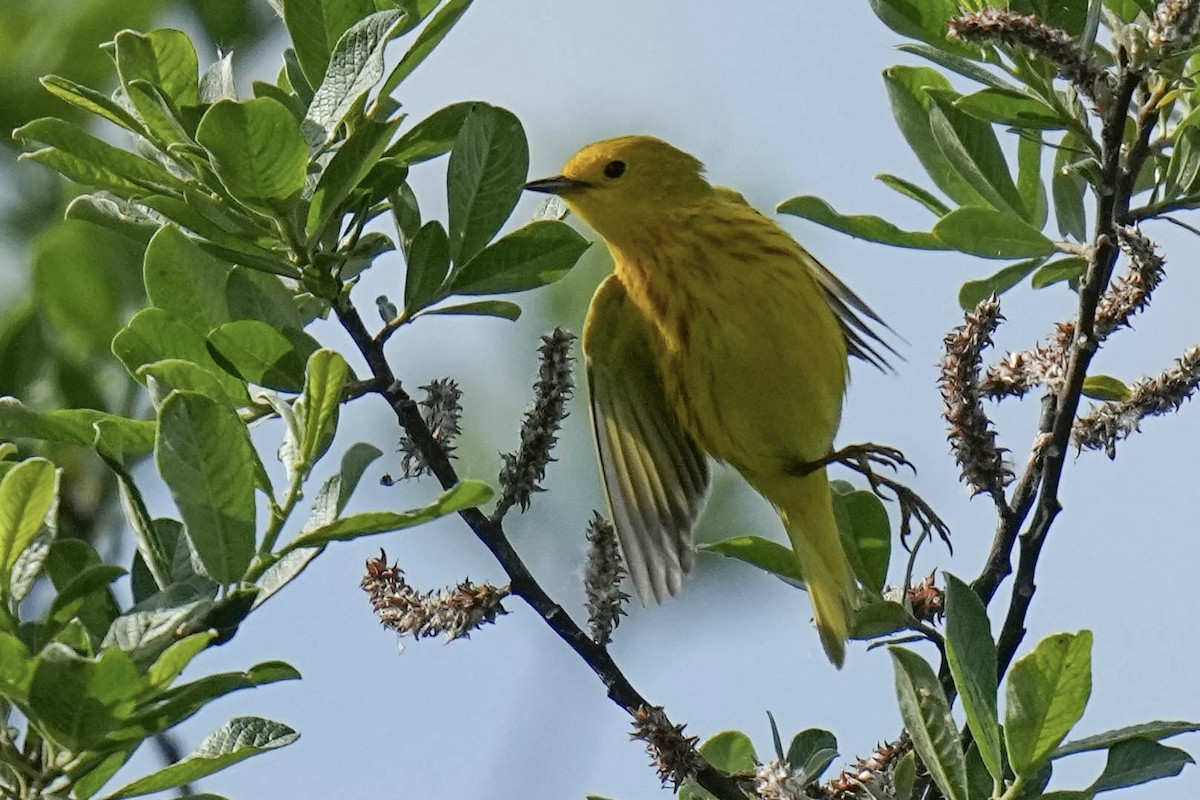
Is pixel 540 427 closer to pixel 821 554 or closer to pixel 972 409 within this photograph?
pixel 972 409

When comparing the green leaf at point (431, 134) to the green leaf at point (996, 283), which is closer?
the green leaf at point (431, 134)

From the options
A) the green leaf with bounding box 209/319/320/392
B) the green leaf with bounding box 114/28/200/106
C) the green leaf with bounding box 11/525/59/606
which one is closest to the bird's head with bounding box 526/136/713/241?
the green leaf with bounding box 209/319/320/392

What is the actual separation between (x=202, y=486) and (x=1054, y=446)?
48.3 inches

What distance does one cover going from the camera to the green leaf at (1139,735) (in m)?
2.05

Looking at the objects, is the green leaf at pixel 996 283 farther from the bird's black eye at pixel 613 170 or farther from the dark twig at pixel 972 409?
the bird's black eye at pixel 613 170

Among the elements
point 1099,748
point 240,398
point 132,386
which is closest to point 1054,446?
point 1099,748

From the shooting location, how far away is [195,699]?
154 cm

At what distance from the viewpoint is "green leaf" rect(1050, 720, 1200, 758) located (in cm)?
205

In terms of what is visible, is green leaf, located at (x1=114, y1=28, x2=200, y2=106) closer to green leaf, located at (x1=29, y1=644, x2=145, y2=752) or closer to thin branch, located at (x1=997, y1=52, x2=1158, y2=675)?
green leaf, located at (x1=29, y1=644, x2=145, y2=752)

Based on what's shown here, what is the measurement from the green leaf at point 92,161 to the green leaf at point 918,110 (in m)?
1.22

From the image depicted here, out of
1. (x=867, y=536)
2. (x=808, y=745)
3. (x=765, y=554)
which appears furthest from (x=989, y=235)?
(x=808, y=745)

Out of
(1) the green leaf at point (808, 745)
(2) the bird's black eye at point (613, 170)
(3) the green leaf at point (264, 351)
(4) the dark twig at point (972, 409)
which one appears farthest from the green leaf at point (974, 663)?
(2) the bird's black eye at point (613, 170)

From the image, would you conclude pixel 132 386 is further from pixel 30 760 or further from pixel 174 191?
pixel 30 760

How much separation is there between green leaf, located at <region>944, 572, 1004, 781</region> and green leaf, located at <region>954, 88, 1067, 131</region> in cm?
78
